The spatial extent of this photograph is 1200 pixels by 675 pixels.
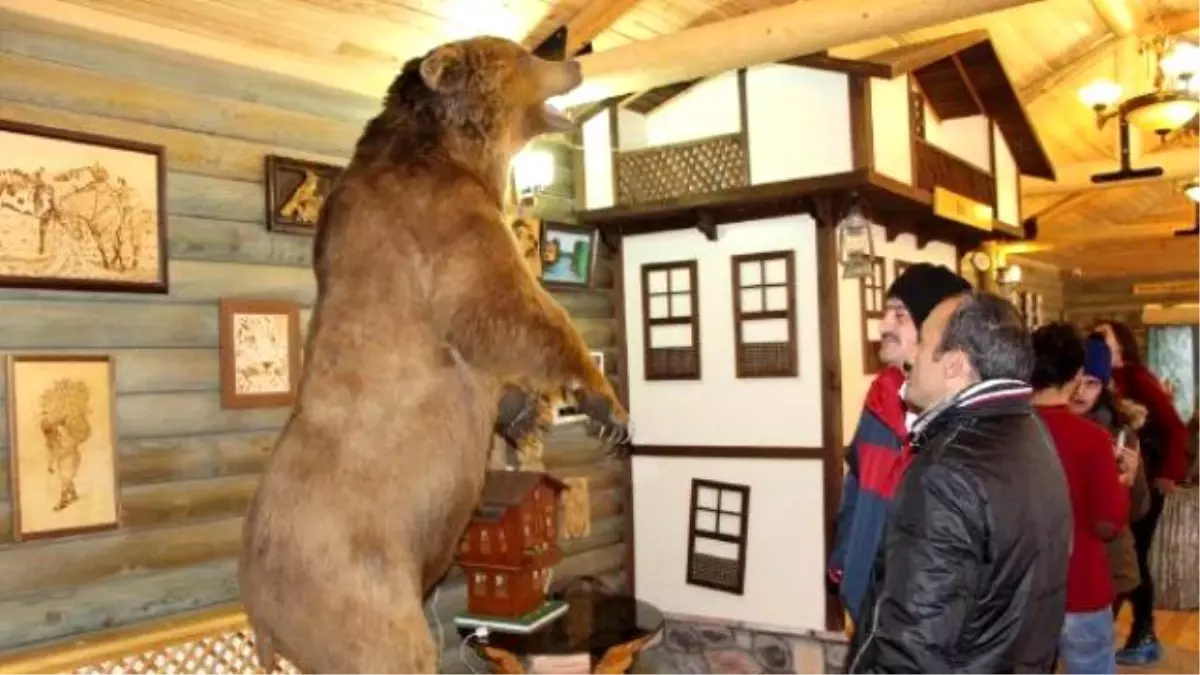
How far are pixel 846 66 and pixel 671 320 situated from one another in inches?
53.2

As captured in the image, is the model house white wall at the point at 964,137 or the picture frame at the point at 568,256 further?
the model house white wall at the point at 964,137

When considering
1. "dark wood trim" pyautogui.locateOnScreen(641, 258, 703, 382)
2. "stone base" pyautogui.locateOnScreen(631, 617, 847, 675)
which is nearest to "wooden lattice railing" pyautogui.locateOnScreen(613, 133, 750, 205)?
"dark wood trim" pyautogui.locateOnScreen(641, 258, 703, 382)

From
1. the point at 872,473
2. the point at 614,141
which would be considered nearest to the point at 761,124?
the point at 614,141

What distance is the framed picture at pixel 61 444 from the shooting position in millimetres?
2627

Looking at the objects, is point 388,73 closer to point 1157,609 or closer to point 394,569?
point 394,569

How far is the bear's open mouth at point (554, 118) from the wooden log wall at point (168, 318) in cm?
137

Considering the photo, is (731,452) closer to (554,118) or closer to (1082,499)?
(1082,499)

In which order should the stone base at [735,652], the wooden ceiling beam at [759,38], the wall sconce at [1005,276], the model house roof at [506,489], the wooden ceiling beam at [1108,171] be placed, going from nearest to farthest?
the wooden ceiling beam at [759,38], the model house roof at [506,489], the stone base at [735,652], the wooden ceiling beam at [1108,171], the wall sconce at [1005,276]

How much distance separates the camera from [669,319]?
4.86 metres

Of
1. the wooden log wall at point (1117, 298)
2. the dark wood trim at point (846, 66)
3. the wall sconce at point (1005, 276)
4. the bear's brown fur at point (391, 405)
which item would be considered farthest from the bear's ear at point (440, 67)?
the wooden log wall at point (1117, 298)

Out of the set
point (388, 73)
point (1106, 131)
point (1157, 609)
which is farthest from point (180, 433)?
point (1106, 131)

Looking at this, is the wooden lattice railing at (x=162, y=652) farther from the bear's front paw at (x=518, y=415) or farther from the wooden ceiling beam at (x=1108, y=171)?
Result: the wooden ceiling beam at (x=1108, y=171)

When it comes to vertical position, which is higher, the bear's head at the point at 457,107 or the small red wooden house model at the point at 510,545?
the bear's head at the point at 457,107

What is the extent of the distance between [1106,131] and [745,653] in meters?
4.99
